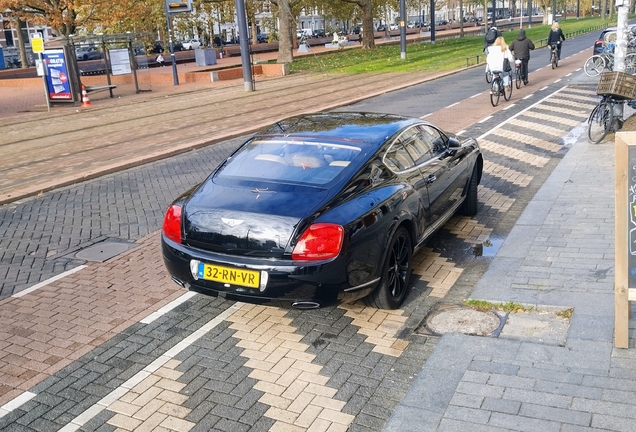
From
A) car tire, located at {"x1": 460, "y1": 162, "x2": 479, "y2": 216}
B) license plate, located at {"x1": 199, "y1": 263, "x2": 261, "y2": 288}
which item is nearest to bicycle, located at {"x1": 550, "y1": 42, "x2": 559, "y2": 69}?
car tire, located at {"x1": 460, "y1": 162, "x2": 479, "y2": 216}

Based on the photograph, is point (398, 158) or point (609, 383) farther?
point (398, 158)

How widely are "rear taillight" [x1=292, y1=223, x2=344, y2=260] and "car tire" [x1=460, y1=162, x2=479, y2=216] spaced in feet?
11.1

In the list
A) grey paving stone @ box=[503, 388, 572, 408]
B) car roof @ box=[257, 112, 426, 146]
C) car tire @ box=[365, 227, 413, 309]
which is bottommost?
grey paving stone @ box=[503, 388, 572, 408]

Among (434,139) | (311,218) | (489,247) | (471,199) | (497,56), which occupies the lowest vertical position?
(489,247)

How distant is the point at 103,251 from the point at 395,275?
3.59 metres

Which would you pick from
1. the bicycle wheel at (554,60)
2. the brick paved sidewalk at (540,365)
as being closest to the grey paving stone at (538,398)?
the brick paved sidewalk at (540,365)

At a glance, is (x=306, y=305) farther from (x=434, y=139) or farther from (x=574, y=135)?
(x=574, y=135)

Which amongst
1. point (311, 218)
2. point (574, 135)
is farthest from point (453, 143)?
point (574, 135)

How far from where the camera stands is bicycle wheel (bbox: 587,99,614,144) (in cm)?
1146

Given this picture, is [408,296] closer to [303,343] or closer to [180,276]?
[303,343]

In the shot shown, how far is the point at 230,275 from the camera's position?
482cm

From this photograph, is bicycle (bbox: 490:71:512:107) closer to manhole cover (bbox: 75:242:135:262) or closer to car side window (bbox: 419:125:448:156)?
car side window (bbox: 419:125:448:156)

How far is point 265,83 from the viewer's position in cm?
2955

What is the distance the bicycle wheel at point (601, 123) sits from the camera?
11461mm
